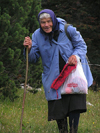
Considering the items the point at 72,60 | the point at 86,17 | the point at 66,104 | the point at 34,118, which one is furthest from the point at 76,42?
the point at 86,17

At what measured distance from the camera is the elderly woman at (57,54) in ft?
12.0

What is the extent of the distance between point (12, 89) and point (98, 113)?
6.80ft

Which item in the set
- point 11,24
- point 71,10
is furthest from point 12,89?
point 71,10

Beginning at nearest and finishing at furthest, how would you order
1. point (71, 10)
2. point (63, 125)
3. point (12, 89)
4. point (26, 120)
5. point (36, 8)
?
point (63, 125) < point (26, 120) < point (12, 89) < point (36, 8) < point (71, 10)

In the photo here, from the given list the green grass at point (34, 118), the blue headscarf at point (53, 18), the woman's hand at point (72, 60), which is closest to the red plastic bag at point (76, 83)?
the woman's hand at point (72, 60)

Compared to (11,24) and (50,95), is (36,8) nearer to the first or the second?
(11,24)

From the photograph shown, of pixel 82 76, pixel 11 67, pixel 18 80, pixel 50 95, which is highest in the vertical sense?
pixel 82 76

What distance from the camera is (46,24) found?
11.8 feet

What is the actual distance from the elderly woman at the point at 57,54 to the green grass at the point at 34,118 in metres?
0.52

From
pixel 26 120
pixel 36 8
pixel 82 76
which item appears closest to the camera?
pixel 82 76

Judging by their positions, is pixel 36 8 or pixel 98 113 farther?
pixel 36 8

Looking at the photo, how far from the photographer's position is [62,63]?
371cm

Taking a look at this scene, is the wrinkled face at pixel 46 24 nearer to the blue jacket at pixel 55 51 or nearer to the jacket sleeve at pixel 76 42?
the blue jacket at pixel 55 51

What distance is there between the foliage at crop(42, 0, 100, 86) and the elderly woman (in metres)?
12.8
